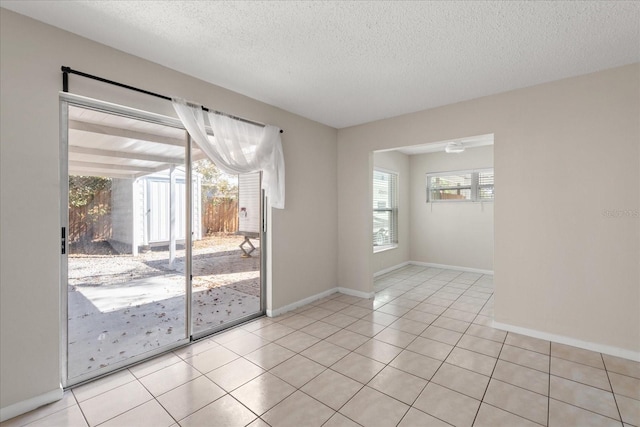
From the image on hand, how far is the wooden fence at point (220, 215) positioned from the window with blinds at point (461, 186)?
4447 millimetres

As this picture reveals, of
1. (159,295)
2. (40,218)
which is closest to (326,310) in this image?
(159,295)

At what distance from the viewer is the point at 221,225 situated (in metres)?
3.06

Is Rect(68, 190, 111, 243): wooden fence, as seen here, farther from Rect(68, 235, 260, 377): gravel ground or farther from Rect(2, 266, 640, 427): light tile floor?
Rect(2, 266, 640, 427): light tile floor

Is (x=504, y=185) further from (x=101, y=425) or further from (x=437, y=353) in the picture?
(x=101, y=425)

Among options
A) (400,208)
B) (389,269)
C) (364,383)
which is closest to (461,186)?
(400,208)

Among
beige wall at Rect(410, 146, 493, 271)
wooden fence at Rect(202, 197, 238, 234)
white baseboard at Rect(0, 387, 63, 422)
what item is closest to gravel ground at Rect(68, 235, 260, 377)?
wooden fence at Rect(202, 197, 238, 234)

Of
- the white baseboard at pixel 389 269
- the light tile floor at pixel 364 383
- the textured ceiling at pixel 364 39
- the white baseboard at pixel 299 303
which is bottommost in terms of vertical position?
the light tile floor at pixel 364 383

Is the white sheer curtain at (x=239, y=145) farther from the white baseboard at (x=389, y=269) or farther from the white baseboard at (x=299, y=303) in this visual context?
the white baseboard at (x=389, y=269)

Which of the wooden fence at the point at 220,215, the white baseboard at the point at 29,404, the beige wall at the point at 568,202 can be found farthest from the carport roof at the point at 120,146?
the beige wall at the point at 568,202

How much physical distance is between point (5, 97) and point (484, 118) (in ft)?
13.2

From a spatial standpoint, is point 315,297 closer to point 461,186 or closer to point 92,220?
point 92,220

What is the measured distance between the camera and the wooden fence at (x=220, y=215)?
2896mm

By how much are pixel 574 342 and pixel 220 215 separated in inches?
144

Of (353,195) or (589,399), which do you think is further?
(353,195)
